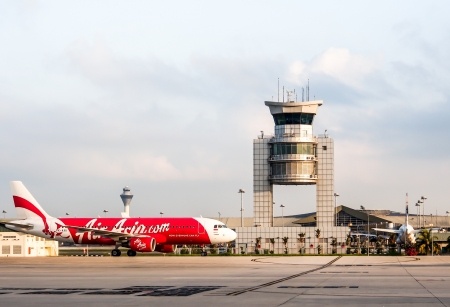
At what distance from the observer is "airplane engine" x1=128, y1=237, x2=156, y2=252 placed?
97250mm

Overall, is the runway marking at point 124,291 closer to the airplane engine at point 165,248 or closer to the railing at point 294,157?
the airplane engine at point 165,248

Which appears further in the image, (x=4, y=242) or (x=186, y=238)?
(x=4, y=242)

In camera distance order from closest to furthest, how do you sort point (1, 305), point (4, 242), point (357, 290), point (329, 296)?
1. point (1, 305)
2. point (329, 296)
3. point (357, 290)
4. point (4, 242)

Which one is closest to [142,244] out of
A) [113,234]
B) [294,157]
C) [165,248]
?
[113,234]

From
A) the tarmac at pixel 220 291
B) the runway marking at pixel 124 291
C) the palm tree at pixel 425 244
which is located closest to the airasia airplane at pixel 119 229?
the palm tree at pixel 425 244

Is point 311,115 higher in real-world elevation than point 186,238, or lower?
higher

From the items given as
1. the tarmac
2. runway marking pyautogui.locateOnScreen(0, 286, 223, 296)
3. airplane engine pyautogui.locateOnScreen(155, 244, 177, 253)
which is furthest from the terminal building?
runway marking pyautogui.locateOnScreen(0, 286, 223, 296)

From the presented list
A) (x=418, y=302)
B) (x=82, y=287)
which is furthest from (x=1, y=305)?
(x=418, y=302)

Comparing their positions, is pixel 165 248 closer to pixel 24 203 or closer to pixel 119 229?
pixel 119 229

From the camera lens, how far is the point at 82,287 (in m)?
39.2

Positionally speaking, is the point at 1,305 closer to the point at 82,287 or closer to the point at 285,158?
the point at 82,287

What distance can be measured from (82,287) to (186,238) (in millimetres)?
59519

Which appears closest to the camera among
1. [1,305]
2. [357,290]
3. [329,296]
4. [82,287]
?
[1,305]

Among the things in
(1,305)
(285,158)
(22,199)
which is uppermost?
(285,158)
